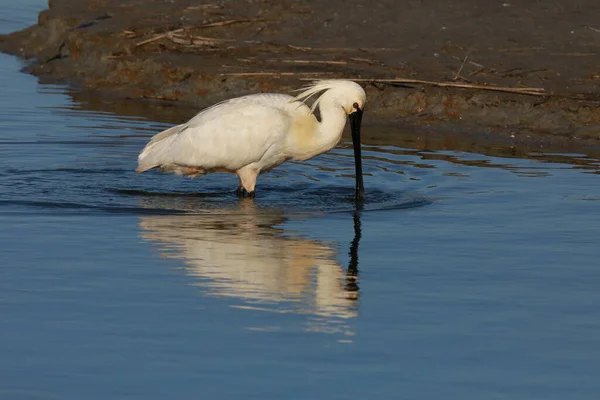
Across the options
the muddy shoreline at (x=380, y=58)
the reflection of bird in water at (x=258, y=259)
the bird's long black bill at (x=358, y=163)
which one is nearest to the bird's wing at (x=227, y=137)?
the bird's long black bill at (x=358, y=163)

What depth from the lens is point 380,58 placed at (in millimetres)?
17203

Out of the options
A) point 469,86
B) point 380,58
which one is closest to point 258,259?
point 469,86

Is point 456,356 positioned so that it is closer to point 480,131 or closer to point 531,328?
point 531,328

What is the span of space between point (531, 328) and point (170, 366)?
201cm

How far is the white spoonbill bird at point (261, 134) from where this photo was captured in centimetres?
1125

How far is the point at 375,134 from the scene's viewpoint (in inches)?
600

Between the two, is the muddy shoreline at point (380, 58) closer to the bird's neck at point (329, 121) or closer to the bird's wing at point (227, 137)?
the bird's neck at point (329, 121)

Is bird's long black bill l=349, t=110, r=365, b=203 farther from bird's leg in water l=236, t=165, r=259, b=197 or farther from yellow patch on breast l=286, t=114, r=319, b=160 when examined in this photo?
bird's leg in water l=236, t=165, r=259, b=197

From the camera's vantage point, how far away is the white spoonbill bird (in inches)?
443

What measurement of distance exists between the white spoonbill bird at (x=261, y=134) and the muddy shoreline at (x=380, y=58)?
12.7 ft

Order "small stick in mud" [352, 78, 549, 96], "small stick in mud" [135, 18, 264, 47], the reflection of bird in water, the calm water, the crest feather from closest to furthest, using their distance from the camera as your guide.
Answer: the calm water
the reflection of bird in water
the crest feather
"small stick in mud" [352, 78, 549, 96]
"small stick in mud" [135, 18, 264, 47]

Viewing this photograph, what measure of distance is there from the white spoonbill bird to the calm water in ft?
0.95

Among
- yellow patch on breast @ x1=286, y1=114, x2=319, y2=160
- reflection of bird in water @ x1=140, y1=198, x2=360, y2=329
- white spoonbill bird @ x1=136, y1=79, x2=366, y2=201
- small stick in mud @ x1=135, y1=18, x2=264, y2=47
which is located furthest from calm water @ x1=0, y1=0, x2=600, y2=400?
small stick in mud @ x1=135, y1=18, x2=264, y2=47

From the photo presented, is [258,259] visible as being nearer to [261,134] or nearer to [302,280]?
[302,280]
